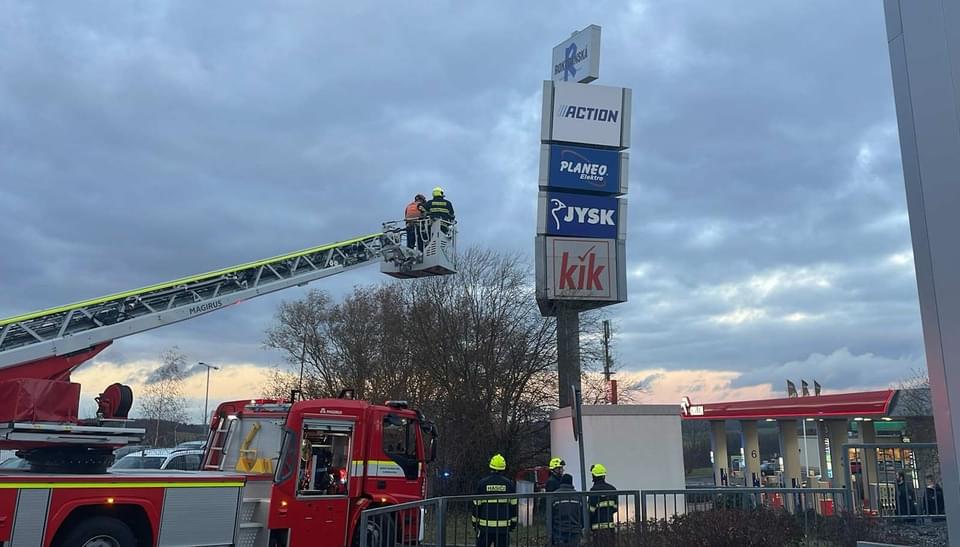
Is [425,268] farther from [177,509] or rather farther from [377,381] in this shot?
[377,381]

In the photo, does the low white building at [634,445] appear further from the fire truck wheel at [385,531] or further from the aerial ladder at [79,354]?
the fire truck wheel at [385,531]

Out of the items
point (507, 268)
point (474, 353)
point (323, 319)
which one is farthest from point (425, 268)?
point (323, 319)

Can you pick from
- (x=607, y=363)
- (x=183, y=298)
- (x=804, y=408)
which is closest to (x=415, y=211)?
(x=183, y=298)

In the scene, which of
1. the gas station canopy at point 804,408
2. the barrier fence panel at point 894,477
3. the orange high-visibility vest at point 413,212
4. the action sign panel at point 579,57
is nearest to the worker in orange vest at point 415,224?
the orange high-visibility vest at point 413,212

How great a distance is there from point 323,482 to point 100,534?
3010mm

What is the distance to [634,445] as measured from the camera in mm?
16609

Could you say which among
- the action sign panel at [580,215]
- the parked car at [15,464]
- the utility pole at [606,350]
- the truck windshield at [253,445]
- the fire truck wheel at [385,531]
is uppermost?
the action sign panel at [580,215]

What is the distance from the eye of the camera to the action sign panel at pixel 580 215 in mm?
22734

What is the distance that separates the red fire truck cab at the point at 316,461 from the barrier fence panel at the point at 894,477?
646 centimetres

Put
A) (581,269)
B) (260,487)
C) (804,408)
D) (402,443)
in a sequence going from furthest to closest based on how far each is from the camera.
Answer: (804,408) < (581,269) < (402,443) < (260,487)

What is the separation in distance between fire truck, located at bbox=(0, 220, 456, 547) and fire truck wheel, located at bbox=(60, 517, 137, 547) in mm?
13

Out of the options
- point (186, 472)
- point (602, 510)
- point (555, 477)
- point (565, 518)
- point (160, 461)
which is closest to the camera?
point (565, 518)

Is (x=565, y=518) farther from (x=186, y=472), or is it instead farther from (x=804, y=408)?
(x=804, y=408)

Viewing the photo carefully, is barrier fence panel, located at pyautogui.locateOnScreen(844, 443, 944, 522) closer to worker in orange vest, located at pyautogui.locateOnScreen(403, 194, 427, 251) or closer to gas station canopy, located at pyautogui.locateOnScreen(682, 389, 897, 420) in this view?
worker in orange vest, located at pyautogui.locateOnScreen(403, 194, 427, 251)
